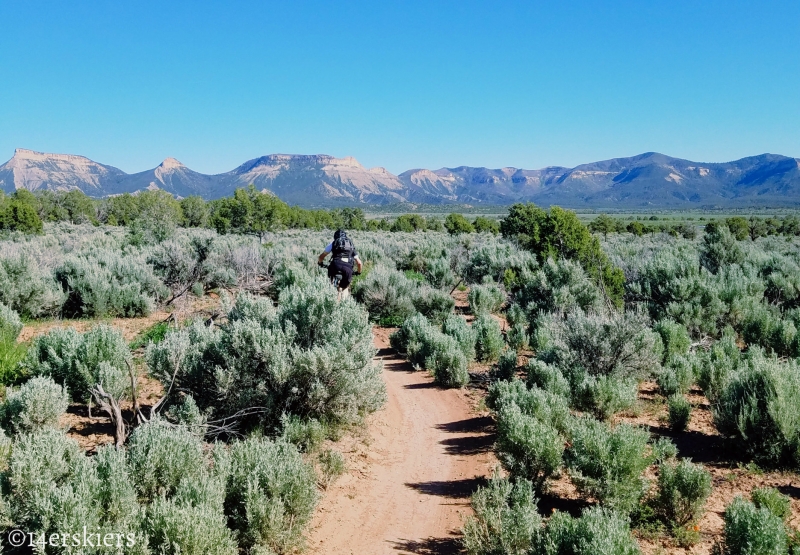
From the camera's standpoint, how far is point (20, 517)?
3.30m

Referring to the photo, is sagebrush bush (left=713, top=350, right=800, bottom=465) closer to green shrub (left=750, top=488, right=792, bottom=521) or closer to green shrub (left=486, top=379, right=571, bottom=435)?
green shrub (left=750, top=488, right=792, bottom=521)

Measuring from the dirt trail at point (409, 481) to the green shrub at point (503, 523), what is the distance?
1.02ft

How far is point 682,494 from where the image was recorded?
4.34 m

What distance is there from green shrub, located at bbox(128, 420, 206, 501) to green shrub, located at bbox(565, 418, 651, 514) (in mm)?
3356

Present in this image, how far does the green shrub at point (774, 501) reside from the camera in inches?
168

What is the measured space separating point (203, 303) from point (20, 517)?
1087 centimetres

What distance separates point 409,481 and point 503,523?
1.72 m

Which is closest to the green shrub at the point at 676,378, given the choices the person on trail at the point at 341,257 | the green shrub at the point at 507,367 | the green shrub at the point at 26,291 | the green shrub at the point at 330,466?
the green shrub at the point at 507,367

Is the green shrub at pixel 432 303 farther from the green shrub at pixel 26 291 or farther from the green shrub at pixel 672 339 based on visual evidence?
the green shrub at pixel 26 291

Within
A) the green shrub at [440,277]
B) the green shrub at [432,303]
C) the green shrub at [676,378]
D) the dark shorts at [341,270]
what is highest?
the dark shorts at [341,270]

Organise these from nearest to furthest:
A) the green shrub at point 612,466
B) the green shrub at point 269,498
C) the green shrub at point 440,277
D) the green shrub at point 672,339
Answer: the green shrub at point 269,498
the green shrub at point 612,466
the green shrub at point 672,339
the green shrub at point 440,277

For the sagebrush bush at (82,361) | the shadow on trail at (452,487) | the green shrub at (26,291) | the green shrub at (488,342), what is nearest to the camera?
the shadow on trail at (452,487)

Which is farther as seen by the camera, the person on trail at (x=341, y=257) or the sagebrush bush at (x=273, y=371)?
the person on trail at (x=341, y=257)

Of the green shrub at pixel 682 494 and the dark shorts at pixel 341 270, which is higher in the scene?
the dark shorts at pixel 341 270
